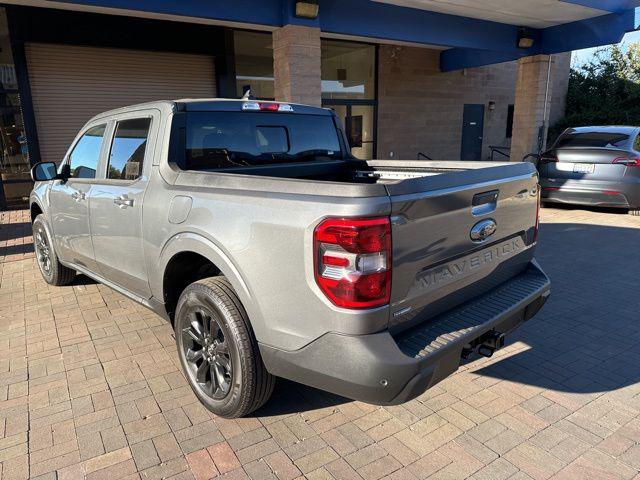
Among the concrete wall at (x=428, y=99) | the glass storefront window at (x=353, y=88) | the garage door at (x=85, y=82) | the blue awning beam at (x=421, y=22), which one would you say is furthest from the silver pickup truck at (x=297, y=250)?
the concrete wall at (x=428, y=99)

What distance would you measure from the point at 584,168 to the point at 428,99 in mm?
7862

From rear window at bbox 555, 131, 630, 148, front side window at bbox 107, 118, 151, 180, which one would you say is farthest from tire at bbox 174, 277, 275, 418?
rear window at bbox 555, 131, 630, 148

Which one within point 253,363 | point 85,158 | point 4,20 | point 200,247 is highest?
point 4,20

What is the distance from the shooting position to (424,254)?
86.3 inches

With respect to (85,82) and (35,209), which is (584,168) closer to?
(35,209)

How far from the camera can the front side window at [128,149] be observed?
3.32m

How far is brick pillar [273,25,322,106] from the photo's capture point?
27.5 feet

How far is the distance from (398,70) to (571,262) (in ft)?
33.5

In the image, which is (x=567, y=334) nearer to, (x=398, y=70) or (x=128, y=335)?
(x=128, y=335)

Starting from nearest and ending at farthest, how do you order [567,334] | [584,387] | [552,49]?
[584,387], [567,334], [552,49]

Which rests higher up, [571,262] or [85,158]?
[85,158]

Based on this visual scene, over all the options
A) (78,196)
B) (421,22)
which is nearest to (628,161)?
(421,22)

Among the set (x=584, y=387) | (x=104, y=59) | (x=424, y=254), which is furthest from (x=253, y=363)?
(x=104, y=59)

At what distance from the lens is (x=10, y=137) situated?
32.5 feet
